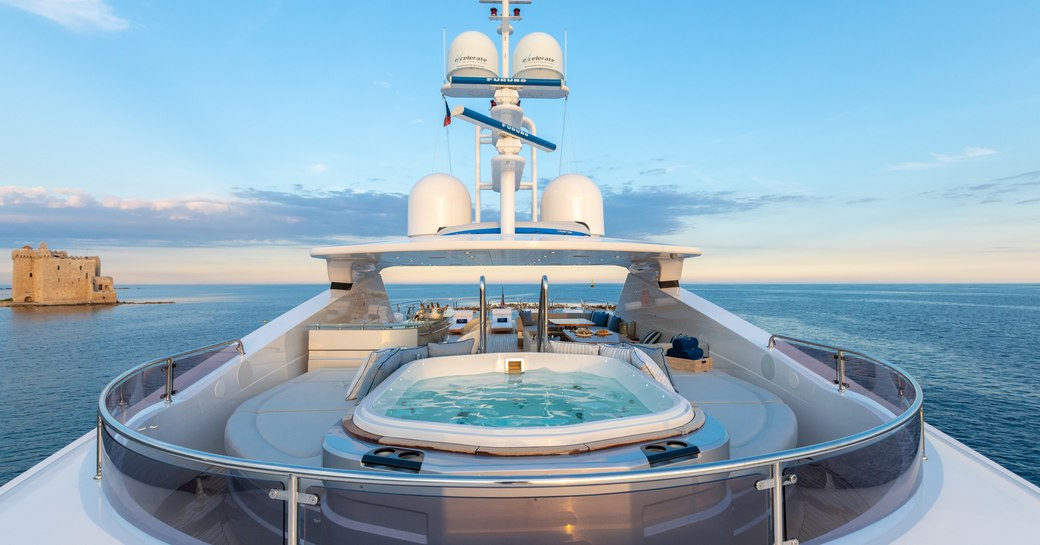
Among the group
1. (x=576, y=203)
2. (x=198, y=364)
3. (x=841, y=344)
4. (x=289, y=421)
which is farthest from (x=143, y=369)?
(x=841, y=344)

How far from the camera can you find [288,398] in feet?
16.0

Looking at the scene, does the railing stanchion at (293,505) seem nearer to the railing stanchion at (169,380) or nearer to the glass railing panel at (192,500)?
the glass railing panel at (192,500)

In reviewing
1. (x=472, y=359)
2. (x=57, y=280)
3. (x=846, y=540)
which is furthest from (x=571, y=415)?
(x=57, y=280)

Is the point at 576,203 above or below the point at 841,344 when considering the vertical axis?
above

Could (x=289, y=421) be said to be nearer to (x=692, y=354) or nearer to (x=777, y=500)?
(x=777, y=500)

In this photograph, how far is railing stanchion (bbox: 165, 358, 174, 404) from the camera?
390cm

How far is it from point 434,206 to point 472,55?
2663 millimetres

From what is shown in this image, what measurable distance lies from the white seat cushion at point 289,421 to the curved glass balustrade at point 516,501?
60.1 inches

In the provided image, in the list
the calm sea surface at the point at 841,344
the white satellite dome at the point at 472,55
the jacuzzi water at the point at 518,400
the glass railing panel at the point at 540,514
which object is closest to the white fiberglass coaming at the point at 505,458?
the glass railing panel at the point at 540,514

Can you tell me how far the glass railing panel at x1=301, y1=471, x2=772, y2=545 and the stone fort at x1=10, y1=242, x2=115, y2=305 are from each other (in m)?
80.8

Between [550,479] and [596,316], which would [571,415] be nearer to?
[550,479]

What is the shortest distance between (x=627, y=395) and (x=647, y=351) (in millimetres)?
957

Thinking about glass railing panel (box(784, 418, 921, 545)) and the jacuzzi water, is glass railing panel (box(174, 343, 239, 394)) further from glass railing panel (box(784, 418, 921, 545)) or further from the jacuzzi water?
glass railing panel (box(784, 418, 921, 545))

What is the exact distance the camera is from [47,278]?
61094 mm
